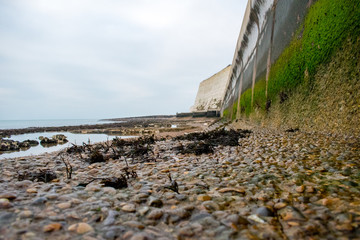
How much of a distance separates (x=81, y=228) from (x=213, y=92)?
38.2m

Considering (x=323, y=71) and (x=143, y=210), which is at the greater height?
(x=323, y=71)

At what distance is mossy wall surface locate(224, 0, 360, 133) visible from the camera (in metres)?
3.26

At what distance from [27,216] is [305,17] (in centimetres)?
603

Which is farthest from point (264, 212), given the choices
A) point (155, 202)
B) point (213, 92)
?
point (213, 92)

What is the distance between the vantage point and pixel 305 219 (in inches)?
55.2

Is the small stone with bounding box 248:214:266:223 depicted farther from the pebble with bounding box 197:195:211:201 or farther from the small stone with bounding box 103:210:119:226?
the small stone with bounding box 103:210:119:226

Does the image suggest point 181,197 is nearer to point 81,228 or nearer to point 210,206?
point 210,206

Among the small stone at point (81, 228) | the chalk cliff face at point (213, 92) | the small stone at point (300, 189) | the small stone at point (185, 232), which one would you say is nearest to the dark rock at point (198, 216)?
the small stone at point (185, 232)

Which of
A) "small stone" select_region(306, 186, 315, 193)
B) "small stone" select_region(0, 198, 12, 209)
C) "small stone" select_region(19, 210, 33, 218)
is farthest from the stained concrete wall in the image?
"small stone" select_region(0, 198, 12, 209)

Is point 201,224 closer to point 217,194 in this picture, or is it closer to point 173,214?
point 173,214

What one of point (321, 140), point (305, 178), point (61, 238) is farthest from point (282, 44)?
point (61, 238)

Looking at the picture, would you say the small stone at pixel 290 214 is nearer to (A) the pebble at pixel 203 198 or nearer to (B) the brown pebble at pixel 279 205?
(B) the brown pebble at pixel 279 205

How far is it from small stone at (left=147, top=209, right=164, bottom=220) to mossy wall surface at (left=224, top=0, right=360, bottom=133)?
331cm

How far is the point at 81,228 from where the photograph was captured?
1.38 metres
